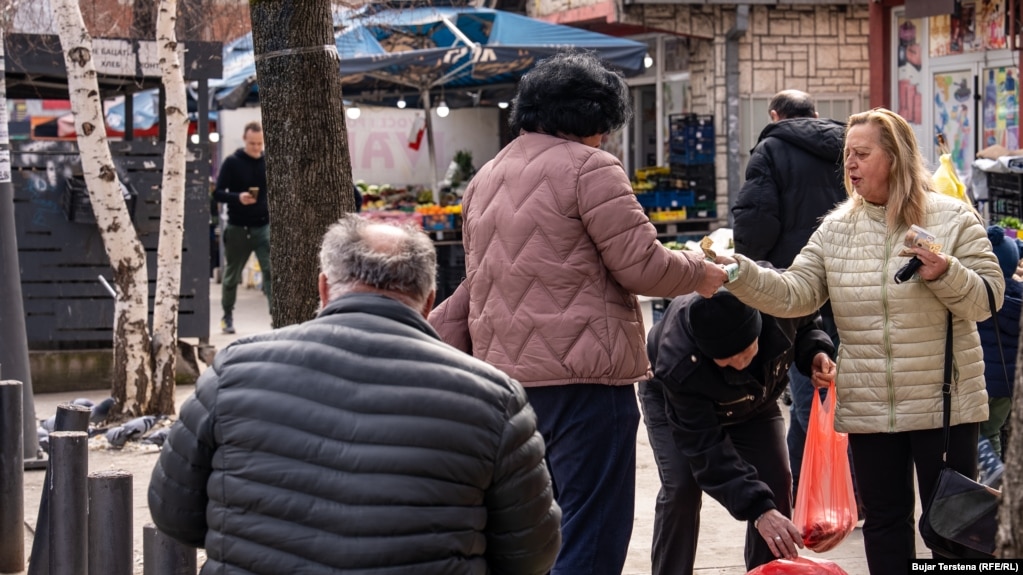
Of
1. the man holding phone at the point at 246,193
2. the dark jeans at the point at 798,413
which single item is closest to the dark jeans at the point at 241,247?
the man holding phone at the point at 246,193

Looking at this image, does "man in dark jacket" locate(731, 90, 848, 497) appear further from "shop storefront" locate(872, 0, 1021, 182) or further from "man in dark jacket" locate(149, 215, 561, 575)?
"shop storefront" locate(872, 0, 1021, 182)

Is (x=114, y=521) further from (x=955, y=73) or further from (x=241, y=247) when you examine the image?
(x=955, y=73)

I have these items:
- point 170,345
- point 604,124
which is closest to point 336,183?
point 604,124

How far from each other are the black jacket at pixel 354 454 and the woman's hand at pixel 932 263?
1.81 metres

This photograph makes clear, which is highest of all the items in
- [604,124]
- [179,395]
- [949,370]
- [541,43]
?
[541,43]

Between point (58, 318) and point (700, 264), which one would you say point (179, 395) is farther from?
point (700, 264)

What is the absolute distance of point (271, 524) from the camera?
2531 mm

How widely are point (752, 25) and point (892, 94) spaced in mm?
2735

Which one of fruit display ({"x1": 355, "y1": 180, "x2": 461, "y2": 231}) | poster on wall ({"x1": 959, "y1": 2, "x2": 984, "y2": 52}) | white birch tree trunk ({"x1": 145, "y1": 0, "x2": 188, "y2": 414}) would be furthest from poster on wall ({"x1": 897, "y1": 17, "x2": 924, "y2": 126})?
white birch tree trunk ({"x1": 145, "y1": 0, "x2": 188, "y2": 414})

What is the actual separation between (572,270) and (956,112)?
36.2 ft

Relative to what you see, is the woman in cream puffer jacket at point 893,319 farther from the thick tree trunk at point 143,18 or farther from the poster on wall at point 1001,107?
the thick tree trunk at point 143,18

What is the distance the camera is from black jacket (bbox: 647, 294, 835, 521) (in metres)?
4.15

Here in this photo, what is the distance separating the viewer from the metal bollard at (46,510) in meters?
4.61

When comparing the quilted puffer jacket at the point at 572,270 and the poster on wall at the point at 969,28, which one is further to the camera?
the poster on wall at the point at 969,28
